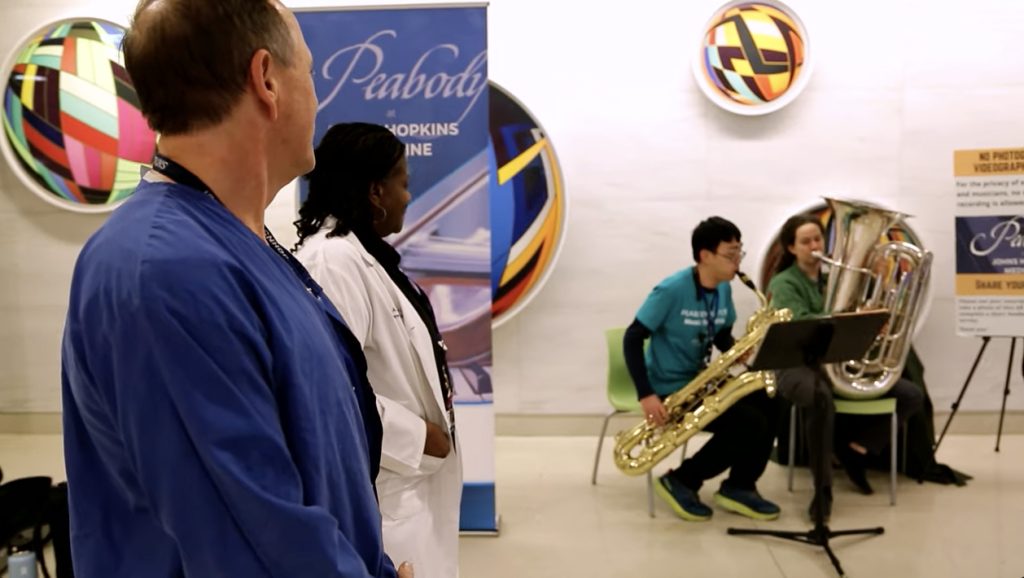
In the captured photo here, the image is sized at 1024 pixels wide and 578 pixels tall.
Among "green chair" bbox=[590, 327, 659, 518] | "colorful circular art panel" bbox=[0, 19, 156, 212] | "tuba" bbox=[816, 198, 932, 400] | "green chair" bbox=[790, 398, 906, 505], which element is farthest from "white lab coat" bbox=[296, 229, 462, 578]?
"colorful circular art panel" bbox=[0, 19, 156, 212]

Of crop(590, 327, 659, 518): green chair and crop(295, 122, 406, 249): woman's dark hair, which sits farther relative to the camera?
crop(590, 327, 659, 518): green chair

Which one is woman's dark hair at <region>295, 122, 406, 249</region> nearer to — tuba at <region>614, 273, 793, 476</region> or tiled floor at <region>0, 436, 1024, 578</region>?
tiled floor at <region>0, 436, 1024, 578</region>

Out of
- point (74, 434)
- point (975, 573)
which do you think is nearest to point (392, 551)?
point (74, 434)

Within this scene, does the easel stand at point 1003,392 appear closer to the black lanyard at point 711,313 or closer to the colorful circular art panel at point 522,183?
the black lanyard at point 711,313

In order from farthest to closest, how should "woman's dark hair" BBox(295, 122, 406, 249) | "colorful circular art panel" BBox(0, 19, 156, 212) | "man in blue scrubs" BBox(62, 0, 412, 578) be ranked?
"colorful circular art panel" BBox(0, 19, 156, 212) < "woman's dark hair" BBox(295, 122, 406, 249) < "man in blue scrubs" BBox(62, 0, 412, 578)

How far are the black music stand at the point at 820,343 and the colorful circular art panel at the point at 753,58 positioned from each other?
2185mm

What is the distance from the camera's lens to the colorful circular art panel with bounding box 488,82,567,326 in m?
5.58

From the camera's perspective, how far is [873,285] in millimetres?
4523

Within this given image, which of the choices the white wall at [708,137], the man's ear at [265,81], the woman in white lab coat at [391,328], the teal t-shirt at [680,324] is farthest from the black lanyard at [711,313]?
the man's ear at [265,81]

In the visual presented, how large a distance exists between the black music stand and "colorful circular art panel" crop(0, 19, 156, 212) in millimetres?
4273

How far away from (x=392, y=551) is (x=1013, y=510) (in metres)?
3.64

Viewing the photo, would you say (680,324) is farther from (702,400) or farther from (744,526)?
(744,526)

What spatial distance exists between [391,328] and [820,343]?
7.55ft

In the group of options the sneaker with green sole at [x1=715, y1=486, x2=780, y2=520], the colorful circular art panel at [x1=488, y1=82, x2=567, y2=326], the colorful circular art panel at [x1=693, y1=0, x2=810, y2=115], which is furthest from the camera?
the colorful circular art panel at [x1=488, y1=82, x2=567, y2=326]
